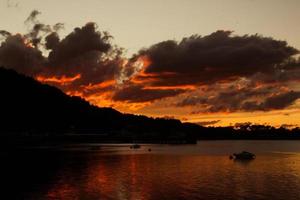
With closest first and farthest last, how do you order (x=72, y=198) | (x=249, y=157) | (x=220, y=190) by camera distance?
(x=72, y=198) → (x=220, y=190) → (x=249, y=157)

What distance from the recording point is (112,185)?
8450 centimetres

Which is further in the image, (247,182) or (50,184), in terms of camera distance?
(247,182)

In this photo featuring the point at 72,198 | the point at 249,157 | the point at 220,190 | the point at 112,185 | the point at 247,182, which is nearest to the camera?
the point at 72,198

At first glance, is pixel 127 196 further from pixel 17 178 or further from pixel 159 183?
pixel 17 178

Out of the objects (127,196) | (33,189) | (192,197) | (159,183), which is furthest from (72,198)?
(159,183)

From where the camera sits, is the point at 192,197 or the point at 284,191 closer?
the point at 192,197

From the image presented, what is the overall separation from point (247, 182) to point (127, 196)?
3306cm

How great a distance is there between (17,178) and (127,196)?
115 feet

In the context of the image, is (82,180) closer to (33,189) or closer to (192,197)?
(33,189)

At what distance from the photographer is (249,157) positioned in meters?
180

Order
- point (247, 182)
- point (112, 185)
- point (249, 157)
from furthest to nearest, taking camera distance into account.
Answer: point (249, 157) < point (247, 182) < point (112, 185)

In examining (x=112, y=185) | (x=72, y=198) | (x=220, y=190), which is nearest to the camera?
(x=72, y=198)

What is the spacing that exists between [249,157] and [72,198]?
412ft

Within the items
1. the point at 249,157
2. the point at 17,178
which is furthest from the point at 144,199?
the point at 249,157
